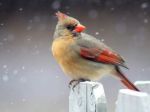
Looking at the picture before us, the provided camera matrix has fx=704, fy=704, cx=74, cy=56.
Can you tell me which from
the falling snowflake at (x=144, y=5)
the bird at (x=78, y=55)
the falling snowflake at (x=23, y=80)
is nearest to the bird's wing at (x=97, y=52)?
the bird at (x=78, y=55)

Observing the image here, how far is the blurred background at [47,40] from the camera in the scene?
212 inches

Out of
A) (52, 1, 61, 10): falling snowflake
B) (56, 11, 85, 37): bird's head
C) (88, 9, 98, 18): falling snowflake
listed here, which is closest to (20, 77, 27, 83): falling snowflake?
(52, 1, 61, 10): falling snowflake

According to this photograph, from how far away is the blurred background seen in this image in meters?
5.38

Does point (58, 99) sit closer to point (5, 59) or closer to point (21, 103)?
point (21, 103)

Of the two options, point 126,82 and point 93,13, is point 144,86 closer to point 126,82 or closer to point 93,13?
point 126,82

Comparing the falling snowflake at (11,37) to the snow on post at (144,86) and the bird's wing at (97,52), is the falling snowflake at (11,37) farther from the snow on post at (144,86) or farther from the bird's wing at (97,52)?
the snow on post at (144,86)

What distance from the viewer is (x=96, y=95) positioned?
8.71 feet

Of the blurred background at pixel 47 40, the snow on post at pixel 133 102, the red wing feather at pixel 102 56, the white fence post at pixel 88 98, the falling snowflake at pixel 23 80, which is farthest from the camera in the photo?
the falling snowflake at pixel 23 80

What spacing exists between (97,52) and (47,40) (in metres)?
2.47

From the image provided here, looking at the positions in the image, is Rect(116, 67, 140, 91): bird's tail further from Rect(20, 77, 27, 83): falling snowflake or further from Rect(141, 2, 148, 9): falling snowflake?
Rect(141, 2, 148, 9): falling snowflake

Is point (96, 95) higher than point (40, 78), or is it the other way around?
point (40, 78)

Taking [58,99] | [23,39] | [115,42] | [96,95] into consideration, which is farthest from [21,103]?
[96,95]

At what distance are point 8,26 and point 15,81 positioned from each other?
17.2 inches

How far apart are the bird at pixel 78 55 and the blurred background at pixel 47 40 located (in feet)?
5.86
